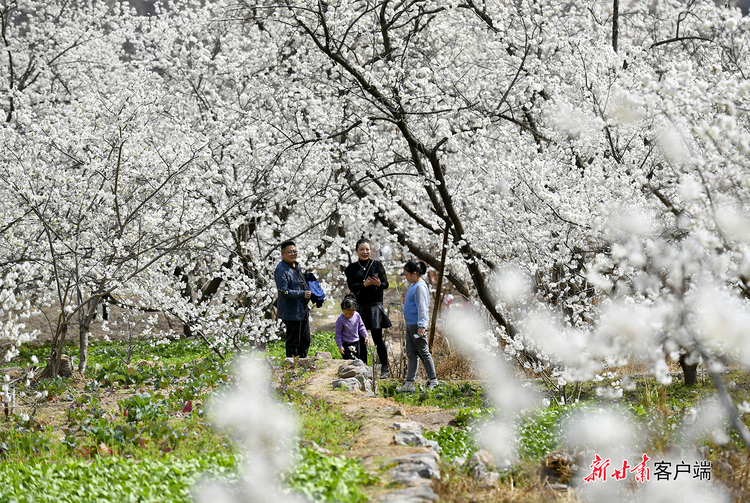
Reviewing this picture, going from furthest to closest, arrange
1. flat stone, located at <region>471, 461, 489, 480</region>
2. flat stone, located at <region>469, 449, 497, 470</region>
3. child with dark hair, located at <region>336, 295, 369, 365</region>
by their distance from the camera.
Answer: child with dark hair, located at <region>336, 295, 369, 365</region>, flat stone, located at <region>469, 449, 497, 470</region>, flat stone, located at <region>471, 461, 489, 480</region>

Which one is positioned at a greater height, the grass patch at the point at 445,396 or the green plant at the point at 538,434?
the grass patch at the point at 445,396

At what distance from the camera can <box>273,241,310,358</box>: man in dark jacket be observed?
805 centimetres

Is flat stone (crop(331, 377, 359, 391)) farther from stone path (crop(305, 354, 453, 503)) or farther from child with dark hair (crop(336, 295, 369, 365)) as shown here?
child with dark hair (crop(336, 295, 369, 365))

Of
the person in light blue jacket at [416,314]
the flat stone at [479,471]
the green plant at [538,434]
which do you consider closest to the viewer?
the flat stone at [479,471]

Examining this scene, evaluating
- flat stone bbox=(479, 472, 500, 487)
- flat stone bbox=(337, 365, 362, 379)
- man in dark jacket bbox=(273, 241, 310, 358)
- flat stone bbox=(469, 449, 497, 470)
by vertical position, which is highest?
man in dark jacket bbox=(273, 241, 310, 358)

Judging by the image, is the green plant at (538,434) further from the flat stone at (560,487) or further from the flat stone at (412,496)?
the flat stone at (412,496)

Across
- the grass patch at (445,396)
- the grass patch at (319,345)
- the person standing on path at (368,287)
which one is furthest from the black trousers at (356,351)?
the grass patch at (319,345)

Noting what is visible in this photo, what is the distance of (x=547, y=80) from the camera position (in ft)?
30.0

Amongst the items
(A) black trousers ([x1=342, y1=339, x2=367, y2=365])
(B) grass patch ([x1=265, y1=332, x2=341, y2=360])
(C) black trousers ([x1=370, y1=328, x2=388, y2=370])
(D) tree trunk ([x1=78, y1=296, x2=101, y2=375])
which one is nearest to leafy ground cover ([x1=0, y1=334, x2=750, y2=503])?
(D) tree trunk ([x1=78, y1=296, x2=101, y2=375])

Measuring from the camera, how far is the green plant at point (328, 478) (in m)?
3.71

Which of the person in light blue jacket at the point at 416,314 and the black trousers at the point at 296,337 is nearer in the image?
the person in light blue jacket at the point at 416,314

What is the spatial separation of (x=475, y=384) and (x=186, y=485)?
554 centimetres

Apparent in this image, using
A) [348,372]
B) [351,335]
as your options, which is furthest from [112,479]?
[351,335]

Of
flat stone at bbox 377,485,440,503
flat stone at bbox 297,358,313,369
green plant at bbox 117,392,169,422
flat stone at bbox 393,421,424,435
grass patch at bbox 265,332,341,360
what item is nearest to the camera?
flat stone at bbox 377,485,440,503
